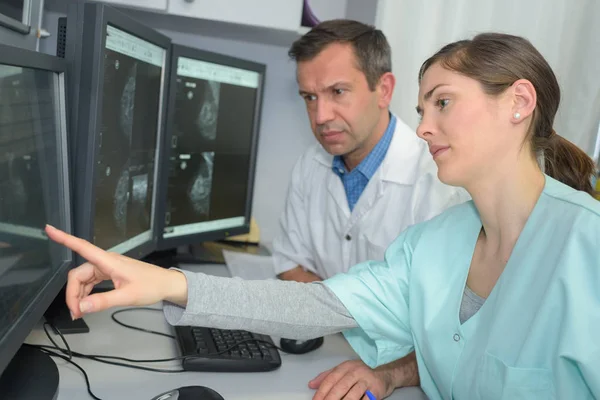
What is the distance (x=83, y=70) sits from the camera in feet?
3.21

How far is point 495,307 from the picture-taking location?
0.89 meters

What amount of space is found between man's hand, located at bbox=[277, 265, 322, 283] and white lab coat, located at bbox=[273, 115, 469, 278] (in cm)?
1

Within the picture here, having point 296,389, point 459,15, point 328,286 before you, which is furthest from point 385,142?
point 296,389

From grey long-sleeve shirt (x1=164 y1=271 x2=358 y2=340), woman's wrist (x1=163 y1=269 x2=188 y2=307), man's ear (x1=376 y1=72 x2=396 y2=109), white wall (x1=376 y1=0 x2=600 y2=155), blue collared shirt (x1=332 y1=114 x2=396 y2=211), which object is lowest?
grey long-sleeve shirt (x1=164 y1=271 x2=358 y2=340)

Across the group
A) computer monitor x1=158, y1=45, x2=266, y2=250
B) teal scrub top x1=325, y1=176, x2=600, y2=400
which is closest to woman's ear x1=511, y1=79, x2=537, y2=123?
teal scrub top x1=325, y1=176, x2=600, y2=400

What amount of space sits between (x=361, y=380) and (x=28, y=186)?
0.60 m

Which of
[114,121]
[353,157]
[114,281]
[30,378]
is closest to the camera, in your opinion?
[114,281]

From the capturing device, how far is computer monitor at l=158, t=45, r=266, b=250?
1.45 metres

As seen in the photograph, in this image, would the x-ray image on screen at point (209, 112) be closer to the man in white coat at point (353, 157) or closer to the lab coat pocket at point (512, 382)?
the man in white coat at point (353, 157)

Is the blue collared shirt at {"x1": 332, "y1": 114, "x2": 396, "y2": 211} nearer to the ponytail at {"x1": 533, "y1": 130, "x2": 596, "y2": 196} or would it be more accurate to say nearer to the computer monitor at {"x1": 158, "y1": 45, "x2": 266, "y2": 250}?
the computer monitor at {"x1": 158, "y1": 45, "x2": 266, "y2": 250}

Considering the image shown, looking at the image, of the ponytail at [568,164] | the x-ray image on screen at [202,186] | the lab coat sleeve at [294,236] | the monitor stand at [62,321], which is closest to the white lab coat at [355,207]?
the lab coat sleeve at [294,236]

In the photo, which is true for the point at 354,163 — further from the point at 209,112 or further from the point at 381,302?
the point at 381,302

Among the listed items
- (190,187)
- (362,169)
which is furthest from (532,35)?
(190,187)

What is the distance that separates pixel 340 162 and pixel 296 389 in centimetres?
80
